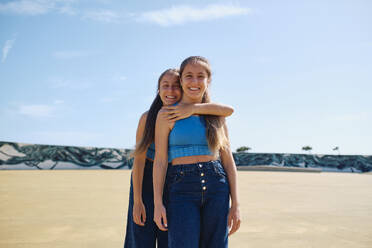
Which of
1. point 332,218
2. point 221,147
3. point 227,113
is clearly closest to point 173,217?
point 221,147

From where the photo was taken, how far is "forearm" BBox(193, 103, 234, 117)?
1.94 m

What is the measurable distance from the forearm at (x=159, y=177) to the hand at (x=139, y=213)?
520 mm

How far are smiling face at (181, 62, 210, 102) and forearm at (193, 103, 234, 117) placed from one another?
9 cm

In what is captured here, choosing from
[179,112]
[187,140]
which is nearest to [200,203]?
[187,140]

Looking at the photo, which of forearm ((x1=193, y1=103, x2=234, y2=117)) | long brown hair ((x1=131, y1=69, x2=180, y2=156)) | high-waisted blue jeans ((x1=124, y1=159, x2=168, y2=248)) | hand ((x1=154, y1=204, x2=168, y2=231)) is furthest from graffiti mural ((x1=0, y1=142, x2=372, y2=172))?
hand ((x1=154, y1=204, x2=168, y2=231))

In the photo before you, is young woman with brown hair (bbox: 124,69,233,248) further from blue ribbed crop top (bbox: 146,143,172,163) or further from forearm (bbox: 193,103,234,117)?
forearm (bbox: 193,103,234,117)

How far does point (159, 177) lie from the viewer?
184 cm

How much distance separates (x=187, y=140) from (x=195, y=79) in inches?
16.7

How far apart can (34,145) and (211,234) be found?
75.6ft

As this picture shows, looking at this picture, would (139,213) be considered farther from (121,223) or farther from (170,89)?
(121,223)

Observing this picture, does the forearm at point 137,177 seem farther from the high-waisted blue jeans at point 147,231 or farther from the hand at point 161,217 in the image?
the hand at point 161,217

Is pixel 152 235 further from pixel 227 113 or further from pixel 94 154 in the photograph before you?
pixel 94 154

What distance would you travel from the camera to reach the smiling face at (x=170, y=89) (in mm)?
2230

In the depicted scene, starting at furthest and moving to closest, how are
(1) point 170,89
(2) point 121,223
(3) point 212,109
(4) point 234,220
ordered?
1. (2) point 121,223
2. (1) point 170,89
3. (3) point 212,109
4. (4) point 234,220
